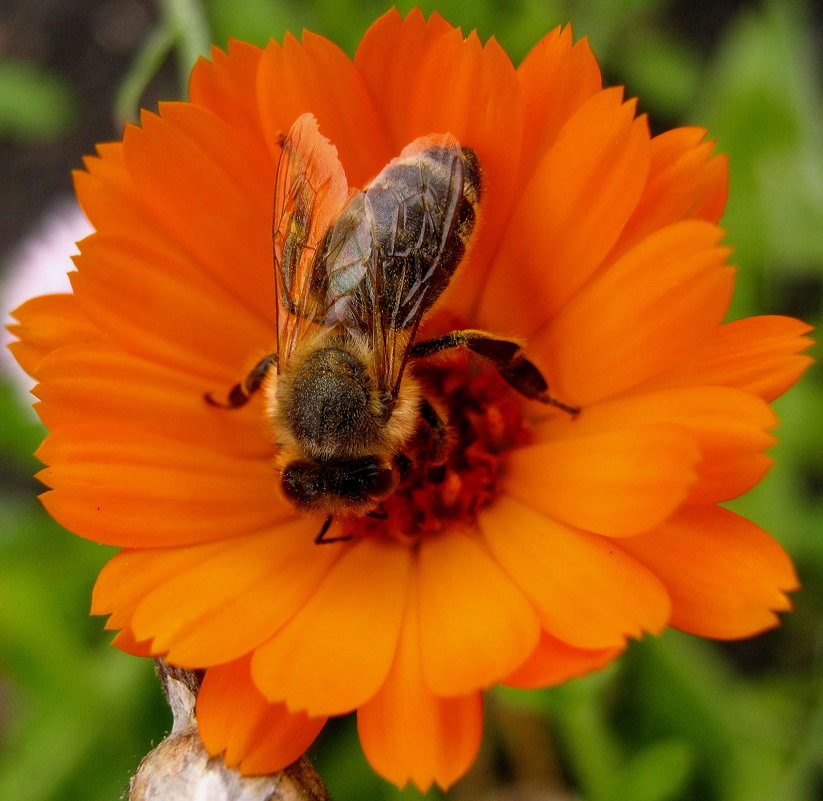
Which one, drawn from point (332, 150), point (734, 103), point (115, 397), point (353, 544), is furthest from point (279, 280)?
point (734, 103)

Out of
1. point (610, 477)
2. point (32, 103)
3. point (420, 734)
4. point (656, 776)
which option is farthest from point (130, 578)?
point (32, 103)

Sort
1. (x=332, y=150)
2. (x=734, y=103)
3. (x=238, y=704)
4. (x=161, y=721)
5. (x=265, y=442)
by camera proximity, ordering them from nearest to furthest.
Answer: (x=238, y=704)
(x=332, y=150)
(x=265, y=442)
(x=161, y=721)
(x=734, y=103)

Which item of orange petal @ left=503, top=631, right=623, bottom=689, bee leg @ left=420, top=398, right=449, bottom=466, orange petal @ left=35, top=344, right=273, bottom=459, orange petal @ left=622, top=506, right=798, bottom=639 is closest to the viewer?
orange petal @ left=503, top=631, right=623, bottom=689

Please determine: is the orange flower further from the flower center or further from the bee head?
the bee head

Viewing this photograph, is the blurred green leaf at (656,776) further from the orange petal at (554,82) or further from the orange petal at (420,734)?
the orange petal at (554,82)

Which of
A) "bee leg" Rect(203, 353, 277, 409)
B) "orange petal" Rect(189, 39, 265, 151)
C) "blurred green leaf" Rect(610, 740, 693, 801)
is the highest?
"orange petal" Rect(189, 39, 265, 151)

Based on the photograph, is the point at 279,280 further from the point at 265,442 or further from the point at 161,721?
the point at 161,721

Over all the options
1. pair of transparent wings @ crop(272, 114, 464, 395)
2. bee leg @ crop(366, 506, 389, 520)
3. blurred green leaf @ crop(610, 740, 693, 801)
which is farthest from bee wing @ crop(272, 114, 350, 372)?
blurred green leaf @ crop(610, 740, 693, 801)
